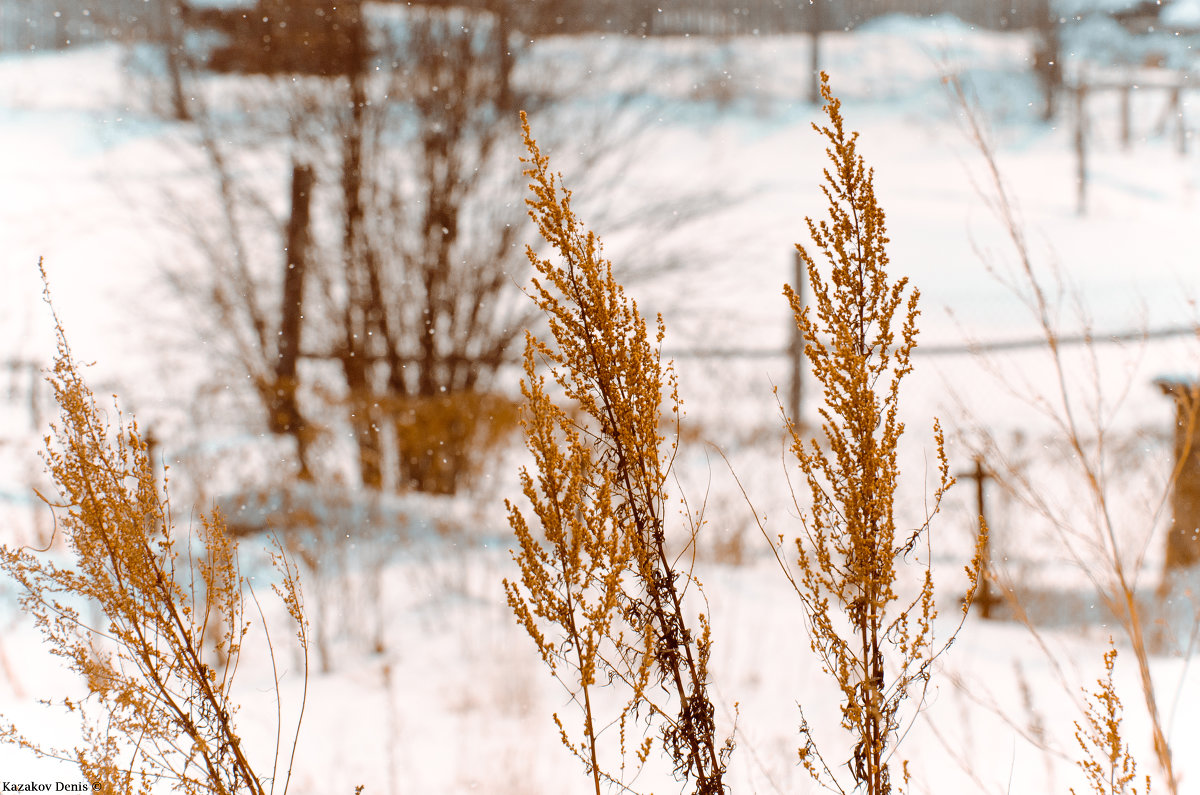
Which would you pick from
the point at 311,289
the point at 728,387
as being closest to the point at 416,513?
the point at 311,289

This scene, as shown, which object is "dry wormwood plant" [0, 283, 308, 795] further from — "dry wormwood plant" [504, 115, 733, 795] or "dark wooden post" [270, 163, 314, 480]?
"dark wooden post" [270, 163, 314, 480]

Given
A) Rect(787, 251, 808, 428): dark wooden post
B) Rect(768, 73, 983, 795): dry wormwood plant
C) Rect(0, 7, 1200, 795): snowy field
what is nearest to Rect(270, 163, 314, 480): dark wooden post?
Rect(0, 7, 1200, 795): snowy field

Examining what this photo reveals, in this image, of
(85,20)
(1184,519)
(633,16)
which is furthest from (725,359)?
(85,20)

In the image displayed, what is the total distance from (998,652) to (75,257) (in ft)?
16.4

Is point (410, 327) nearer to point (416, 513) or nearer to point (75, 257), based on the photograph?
point (416, 513)

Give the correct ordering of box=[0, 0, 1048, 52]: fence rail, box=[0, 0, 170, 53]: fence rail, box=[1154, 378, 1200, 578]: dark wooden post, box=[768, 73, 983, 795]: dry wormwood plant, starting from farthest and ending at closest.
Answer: box=[0, 0, 170, 53]: fence rail
box=[0, 0, 1048, 52]: fence rail
box=[1154, 378, 1200, 578]: dark wooden post
box=[768, 73, 983, 795]: dry wormwood plant

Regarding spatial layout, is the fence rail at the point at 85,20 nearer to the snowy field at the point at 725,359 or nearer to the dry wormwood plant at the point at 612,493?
the snowy field at the point at 725,359

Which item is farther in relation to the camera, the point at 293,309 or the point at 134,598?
the point at 293,309

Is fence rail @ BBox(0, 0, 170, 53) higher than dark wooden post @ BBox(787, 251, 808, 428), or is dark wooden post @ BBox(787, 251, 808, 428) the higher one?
fence rail @ BBox(0, 0, 170, 53)

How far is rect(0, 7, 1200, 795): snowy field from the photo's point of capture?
3168 millimetres

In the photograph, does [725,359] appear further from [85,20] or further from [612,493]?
[85,20]

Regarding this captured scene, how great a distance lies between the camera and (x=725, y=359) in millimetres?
4848

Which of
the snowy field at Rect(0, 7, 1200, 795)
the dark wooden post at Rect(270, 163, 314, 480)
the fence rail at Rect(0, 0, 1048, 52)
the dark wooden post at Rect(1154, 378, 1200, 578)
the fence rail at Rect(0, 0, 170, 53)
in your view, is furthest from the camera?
the fence rail at Rect(0, 0, 170, 53)

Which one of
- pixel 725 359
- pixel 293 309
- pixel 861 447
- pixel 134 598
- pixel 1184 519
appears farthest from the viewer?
pixel 725 359
